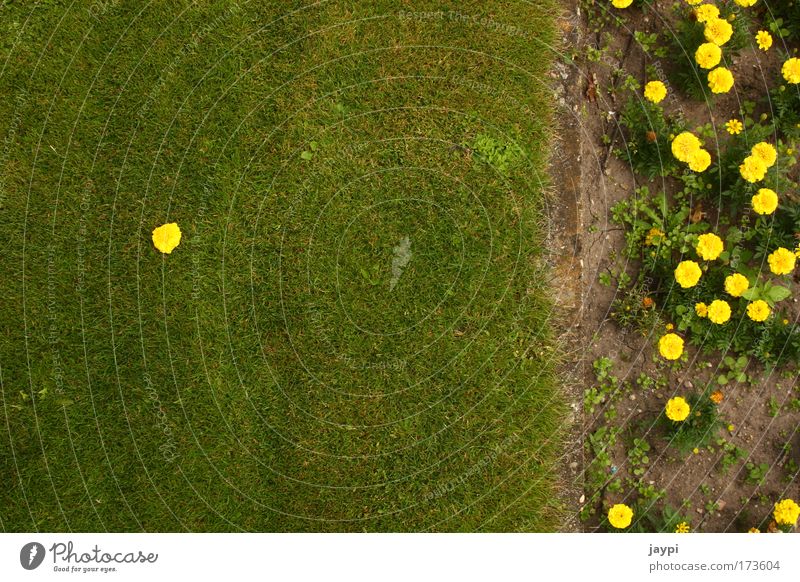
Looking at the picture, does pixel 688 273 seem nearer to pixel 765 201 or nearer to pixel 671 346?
pixel 671 346

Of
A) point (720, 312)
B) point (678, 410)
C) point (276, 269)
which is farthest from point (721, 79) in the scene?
point (276, 269)

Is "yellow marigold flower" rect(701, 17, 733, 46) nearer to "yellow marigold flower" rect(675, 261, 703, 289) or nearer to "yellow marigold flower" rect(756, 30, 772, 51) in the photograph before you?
"yellow marigold flower" rect(756, 30, 772, 51)

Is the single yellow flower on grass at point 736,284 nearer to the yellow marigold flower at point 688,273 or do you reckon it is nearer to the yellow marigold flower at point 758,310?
the yellow marigold flower at point 758,310

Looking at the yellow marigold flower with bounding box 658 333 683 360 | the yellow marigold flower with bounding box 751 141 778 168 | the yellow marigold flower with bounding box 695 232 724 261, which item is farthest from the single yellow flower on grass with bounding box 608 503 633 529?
the yellow marigold flower with bounding box 751 141 778 168

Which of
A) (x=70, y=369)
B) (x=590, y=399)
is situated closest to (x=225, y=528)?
(x=70, y=369)

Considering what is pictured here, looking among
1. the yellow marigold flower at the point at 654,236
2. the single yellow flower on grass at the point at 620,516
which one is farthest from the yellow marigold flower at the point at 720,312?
the single yellow flower on grass at the point at 620,516
